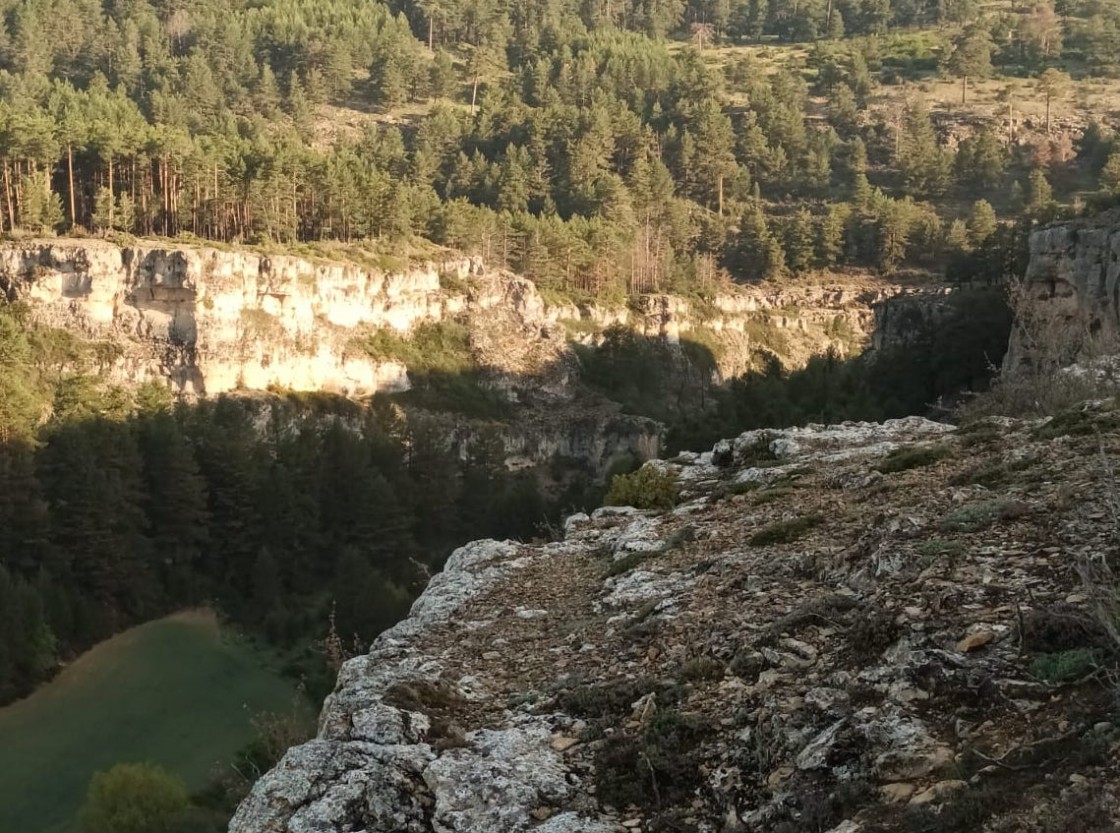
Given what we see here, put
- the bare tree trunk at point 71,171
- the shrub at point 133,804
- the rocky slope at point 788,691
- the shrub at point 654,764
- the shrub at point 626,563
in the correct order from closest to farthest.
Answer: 1. the rocky slope at point 788,691
2. the shrub at point 654,764
3. the shrub at point 626,563
4. the shrub at point 133,804
5. the bare tree trunk at point 71,171

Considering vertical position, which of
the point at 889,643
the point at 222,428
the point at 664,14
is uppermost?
the point at 664,14

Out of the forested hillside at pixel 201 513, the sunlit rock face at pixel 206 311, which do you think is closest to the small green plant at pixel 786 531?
the forested hillside at pixel 201 513

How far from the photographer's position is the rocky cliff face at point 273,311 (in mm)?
69562

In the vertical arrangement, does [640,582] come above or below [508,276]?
above

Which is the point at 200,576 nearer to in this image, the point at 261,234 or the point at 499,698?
the point at 261,234

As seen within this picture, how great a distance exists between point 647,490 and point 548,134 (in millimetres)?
116530

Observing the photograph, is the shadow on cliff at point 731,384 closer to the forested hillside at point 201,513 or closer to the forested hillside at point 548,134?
the forested hillside at point 548,134

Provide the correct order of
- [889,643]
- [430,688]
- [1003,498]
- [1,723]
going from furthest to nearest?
[1,723] < [1003,498] < [430,688] < [889,643]

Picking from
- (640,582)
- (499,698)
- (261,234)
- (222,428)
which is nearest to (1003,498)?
(640,582)

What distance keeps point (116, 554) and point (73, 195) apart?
43450 millimetres

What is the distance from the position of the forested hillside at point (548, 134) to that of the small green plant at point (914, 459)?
6463 centimetres

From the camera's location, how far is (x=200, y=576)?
53.9 m

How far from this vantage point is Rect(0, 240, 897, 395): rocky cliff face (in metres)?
69.6

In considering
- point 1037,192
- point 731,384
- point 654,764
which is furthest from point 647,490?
point 1037,192
